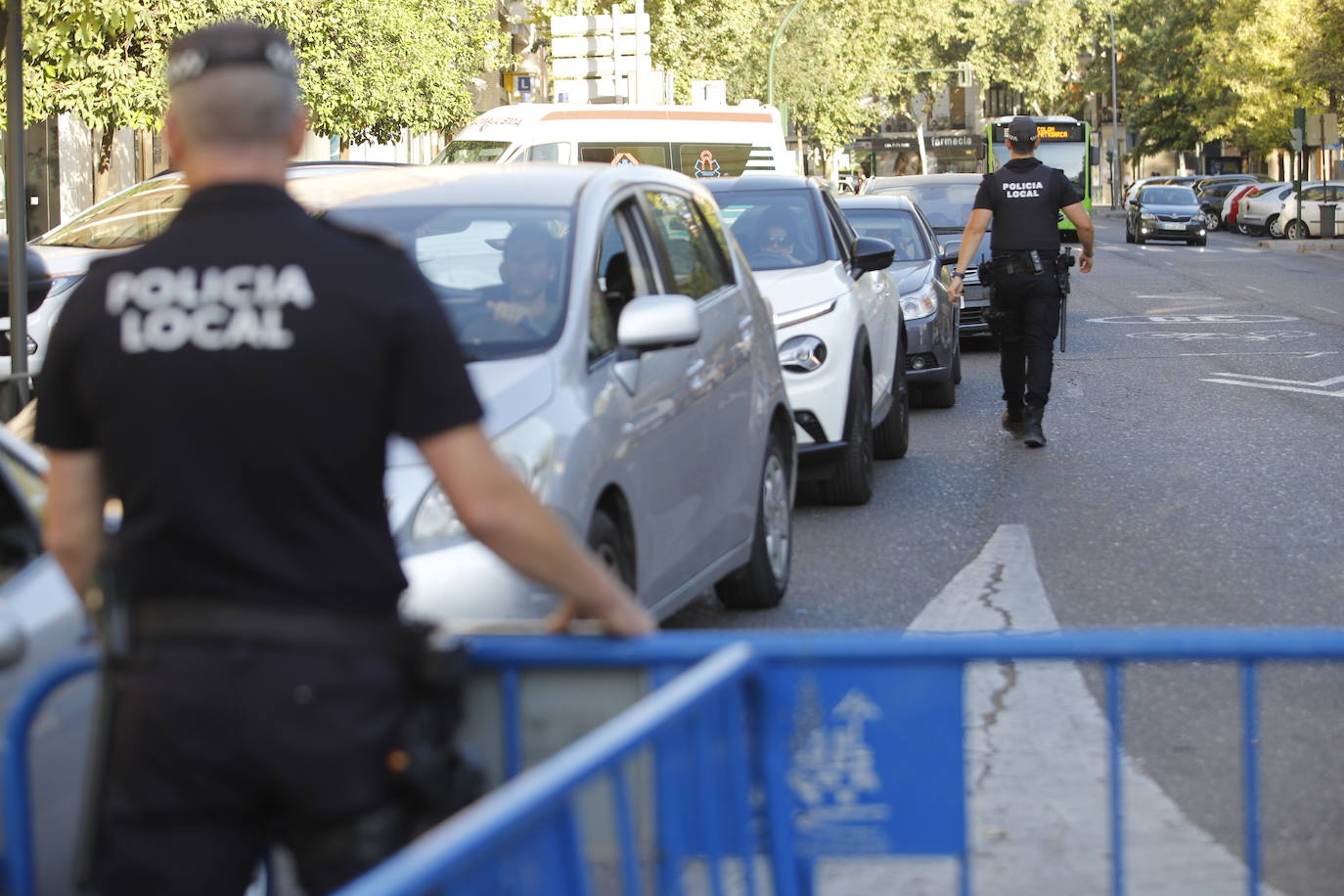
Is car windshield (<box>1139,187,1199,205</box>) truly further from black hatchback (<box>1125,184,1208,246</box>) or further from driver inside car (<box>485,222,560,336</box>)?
driver inside car (<box>485,222,560,336</box>)

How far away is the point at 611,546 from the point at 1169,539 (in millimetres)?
3847

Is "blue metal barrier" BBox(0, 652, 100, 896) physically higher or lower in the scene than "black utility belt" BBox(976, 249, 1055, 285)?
lower

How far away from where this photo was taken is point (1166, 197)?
47.5 meters

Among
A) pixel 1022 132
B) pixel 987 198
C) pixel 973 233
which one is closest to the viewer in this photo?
pixel 1022 132

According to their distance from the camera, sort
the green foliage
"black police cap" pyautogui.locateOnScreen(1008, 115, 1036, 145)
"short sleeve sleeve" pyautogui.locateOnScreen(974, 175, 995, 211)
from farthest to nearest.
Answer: the green foliage, "short sleeve sleeve" pyautogui.locateOnScreen(974, 175, 995, 211), "black police cap" pyautogui.locateOnScreen(1008, 115, 1036, 145)

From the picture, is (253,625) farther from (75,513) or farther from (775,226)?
(775,226)

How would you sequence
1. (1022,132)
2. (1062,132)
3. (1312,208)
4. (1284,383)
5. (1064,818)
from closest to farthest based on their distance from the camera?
(1064,818), (1022,132), (1284,383), (1062,132), (1312,208)

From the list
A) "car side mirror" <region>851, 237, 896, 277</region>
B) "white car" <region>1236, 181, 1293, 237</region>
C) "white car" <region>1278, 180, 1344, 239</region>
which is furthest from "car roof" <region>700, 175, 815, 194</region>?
"white car" <region>1236, 181, 1293, 237</region>

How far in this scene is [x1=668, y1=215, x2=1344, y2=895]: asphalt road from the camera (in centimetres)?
397

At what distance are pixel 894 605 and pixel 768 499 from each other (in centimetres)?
60

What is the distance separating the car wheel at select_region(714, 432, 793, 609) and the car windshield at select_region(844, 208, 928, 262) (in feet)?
25.9

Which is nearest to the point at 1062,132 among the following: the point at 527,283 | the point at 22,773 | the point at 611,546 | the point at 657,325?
the point at 527,283

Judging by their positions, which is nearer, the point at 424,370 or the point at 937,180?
the point at 424,370

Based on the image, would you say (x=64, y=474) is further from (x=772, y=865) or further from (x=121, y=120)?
(x=121, y=120)
